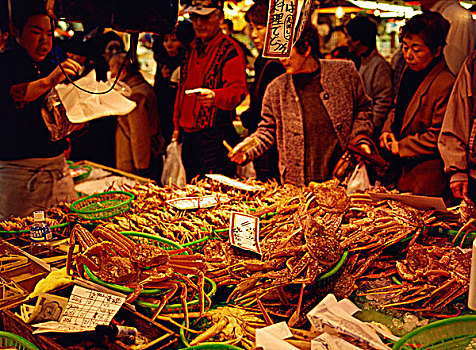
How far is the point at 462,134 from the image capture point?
263 cm

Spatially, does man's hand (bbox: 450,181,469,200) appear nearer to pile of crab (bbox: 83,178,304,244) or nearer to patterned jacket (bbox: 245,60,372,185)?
patterned jacket (bbox: 245,60,372,185)

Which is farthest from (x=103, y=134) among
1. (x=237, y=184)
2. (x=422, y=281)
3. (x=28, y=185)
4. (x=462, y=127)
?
(x=422, y=281)

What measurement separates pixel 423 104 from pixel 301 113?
79 cm

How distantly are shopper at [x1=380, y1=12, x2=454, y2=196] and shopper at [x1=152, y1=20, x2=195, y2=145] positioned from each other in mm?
2392

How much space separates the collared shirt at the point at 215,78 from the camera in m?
3.42

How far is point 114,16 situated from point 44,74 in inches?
52.8

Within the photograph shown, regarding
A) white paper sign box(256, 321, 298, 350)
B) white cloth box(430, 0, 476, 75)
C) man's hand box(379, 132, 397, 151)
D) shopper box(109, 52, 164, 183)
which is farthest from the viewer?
shopper box(109, 52, 164, 183)

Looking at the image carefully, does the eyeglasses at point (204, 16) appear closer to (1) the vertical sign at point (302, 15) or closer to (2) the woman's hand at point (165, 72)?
(2) the woman's hand at point (165, 72)

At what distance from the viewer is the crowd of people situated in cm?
263

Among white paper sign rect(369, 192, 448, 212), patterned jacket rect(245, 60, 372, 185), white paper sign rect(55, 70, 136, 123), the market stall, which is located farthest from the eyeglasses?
white paper sign rect(369, 192, 448, 212)

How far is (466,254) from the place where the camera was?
1.56m

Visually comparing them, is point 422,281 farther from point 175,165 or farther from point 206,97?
point 175,165

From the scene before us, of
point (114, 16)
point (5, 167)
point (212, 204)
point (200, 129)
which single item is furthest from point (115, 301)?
point (200, 129)

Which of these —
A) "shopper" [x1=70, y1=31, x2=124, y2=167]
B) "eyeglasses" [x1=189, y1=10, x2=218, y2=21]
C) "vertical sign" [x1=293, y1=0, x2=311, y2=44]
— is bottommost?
"shopper" [x1=70, y1=31, x2=124, y2=167]
